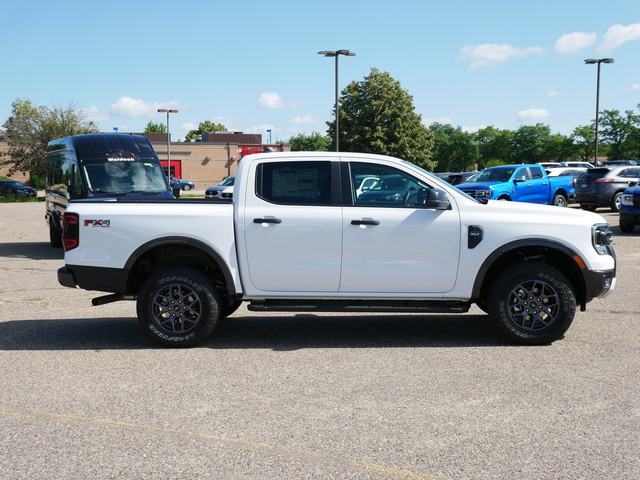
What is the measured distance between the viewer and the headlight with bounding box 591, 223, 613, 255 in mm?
6840

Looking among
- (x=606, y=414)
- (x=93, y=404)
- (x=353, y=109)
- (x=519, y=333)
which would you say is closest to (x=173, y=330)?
(x=93, y=404)

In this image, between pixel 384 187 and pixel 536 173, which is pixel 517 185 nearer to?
pixel 536 173

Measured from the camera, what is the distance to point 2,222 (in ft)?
88.5

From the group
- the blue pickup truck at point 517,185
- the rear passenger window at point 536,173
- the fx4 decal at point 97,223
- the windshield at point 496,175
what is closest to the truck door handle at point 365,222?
the fx4 decal at point 97,223

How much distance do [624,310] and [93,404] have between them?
629 centimetres

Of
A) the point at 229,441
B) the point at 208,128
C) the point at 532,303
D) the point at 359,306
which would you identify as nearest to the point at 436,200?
the point at 359,306

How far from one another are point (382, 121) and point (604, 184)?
43.5 metres

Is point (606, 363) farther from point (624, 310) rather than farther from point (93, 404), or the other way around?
point (93, 404)

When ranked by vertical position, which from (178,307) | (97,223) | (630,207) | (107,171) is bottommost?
(178,307)

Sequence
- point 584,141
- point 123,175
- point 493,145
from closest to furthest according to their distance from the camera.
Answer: point 123,175 < point 584,141 < point 493,145

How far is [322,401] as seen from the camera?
16.9 feet

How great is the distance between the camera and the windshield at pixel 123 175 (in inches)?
627

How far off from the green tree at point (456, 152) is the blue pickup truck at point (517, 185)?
104973mm

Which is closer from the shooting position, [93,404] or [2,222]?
[93,404]
